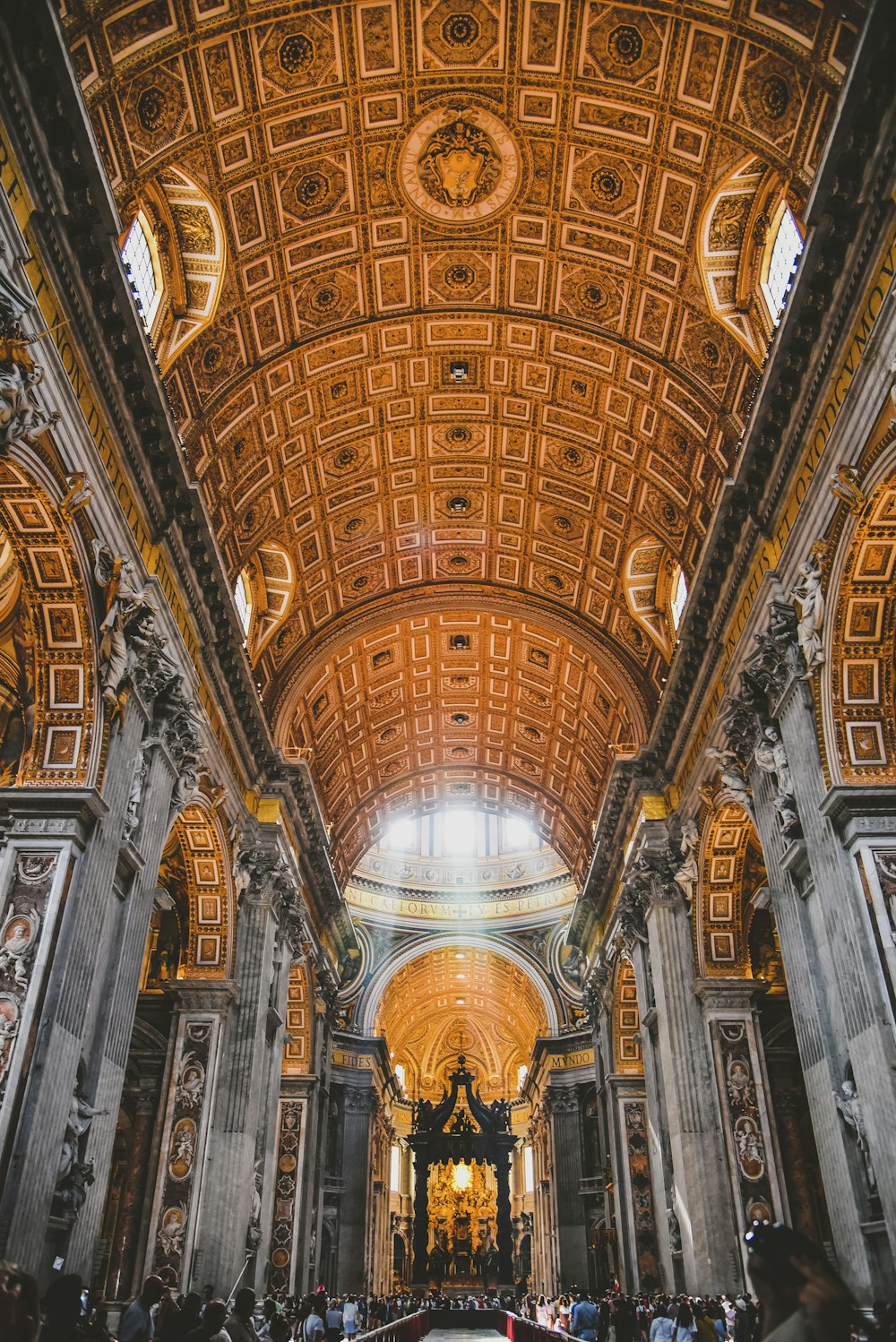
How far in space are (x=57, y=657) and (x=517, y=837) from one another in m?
35.9

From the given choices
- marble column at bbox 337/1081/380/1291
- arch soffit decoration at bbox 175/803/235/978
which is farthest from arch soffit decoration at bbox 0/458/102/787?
marble column at bbox 337/1081/380/1291

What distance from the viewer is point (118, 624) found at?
40.7 ft

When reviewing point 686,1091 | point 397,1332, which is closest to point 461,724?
point 686,1091

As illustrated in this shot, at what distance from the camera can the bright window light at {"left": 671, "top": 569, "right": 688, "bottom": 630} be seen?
1948 centimetres

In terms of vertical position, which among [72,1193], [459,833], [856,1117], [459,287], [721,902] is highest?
[459,833]

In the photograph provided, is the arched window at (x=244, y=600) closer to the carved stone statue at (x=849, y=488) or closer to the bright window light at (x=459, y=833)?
the carved stone statue at (x=849, y=488)

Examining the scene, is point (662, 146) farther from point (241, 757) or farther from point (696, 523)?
point (241, 757)

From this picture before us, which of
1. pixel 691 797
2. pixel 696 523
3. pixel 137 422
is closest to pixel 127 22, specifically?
pixel 137 422

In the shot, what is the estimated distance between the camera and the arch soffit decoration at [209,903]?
1828 centimetres

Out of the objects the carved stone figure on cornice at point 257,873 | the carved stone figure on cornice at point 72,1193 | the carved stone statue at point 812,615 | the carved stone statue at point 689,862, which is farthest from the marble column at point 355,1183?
the carved stone statue at point 812,615

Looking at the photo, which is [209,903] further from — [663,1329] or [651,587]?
[651,587]

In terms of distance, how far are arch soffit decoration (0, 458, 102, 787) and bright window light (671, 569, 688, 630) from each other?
37.6 ft

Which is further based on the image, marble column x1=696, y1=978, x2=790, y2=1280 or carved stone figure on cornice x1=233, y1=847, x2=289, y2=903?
carved stone figure on cornice x1=233, y1=847, x2=289, y2=903

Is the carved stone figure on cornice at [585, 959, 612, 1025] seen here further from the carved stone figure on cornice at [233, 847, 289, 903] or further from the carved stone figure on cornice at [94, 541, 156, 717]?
the carved stone figure on cornice at [94, 541, 156, 717]
